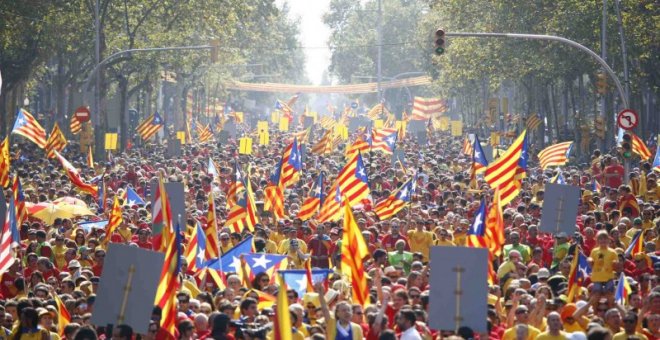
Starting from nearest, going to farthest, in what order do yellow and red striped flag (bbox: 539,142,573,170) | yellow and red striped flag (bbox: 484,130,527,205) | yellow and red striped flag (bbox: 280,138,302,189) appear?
yellow and red striped flag (bbox: 484,130,527,205), yellow and red striped flag (bbox: 280,138,302,189), yellow and red striped flag (bbox: 539,142,573,170)

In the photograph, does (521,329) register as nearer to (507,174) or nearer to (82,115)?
(507,174)

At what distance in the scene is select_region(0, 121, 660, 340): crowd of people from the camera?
12695 mm

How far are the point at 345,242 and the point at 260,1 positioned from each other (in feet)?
218

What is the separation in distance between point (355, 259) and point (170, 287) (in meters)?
2.30

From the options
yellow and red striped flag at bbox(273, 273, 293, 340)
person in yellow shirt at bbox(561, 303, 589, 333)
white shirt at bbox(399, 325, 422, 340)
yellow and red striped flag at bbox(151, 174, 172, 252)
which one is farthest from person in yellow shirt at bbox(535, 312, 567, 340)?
yellow and red striped flag at bbox(151, 174, 172, 252)

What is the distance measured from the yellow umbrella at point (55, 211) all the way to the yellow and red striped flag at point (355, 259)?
8.91 meters

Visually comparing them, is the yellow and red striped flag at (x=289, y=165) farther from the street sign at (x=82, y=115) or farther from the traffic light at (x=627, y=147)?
the street sign at (x=82, y=115)

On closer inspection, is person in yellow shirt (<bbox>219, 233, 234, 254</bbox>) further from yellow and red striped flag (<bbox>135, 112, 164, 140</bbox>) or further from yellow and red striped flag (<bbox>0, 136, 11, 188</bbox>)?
yellow and red striped flag (<bbox>135, 112, 164, 140</bbox>)

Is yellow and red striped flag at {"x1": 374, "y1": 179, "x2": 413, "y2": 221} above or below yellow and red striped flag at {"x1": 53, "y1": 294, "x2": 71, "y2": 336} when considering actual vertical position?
above

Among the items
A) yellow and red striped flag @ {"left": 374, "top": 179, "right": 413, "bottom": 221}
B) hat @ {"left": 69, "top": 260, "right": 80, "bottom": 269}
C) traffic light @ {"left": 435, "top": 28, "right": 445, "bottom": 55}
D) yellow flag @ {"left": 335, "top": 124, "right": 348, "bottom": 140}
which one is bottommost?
hat @ {"left": 69, "top": 260, "right": 80, "bottom": 269}

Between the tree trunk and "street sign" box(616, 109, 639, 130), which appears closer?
"street sign" box(616, 109, 639, 130)

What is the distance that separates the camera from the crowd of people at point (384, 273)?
1270cm

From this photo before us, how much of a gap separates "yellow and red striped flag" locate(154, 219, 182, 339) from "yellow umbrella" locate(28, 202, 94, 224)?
9919mm

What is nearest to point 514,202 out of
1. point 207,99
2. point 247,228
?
point 247,228
